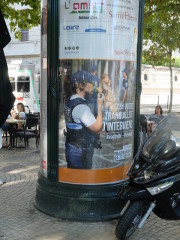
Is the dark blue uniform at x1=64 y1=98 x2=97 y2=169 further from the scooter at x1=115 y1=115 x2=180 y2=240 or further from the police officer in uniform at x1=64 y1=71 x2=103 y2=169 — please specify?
the scooter at x1=115 y1=115 x2=180 y2=240

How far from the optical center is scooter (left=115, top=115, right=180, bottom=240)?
3631 millimetres

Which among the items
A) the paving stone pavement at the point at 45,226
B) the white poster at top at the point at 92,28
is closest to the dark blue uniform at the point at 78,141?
the white poster at top at the point at 92,28

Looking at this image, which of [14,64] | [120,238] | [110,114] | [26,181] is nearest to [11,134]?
[26,181]

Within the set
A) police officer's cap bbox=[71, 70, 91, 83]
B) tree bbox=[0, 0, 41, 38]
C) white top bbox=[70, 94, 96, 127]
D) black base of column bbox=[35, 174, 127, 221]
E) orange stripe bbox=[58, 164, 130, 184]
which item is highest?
tree bbox=[0, 0, 41, 38]

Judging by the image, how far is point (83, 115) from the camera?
4.55 meters

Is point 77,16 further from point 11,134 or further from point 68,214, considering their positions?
point 11,134

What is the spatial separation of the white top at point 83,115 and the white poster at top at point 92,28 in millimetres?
630

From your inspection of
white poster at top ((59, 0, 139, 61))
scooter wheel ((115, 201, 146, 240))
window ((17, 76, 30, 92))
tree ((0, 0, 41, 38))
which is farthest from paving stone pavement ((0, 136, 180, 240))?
window ((17, 76, 30, 92))

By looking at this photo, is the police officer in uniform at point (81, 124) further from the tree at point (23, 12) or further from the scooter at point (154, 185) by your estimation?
the tree at point (23, 12)

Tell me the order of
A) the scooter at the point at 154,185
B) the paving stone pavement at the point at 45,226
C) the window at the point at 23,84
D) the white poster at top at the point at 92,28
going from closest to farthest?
the scooter at the point at 154,185
the paving stone pavement at the point at 45,226
the white poster at top at the point at 92,28
the window at the point at 23,84

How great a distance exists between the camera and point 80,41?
447 cm

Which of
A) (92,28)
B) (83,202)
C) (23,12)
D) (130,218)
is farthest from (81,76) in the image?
(23,12)

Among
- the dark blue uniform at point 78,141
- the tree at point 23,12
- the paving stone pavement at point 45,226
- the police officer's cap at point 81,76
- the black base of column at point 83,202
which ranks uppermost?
the tree at point 23,12

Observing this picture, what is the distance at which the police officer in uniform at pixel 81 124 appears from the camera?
14.9 feet
